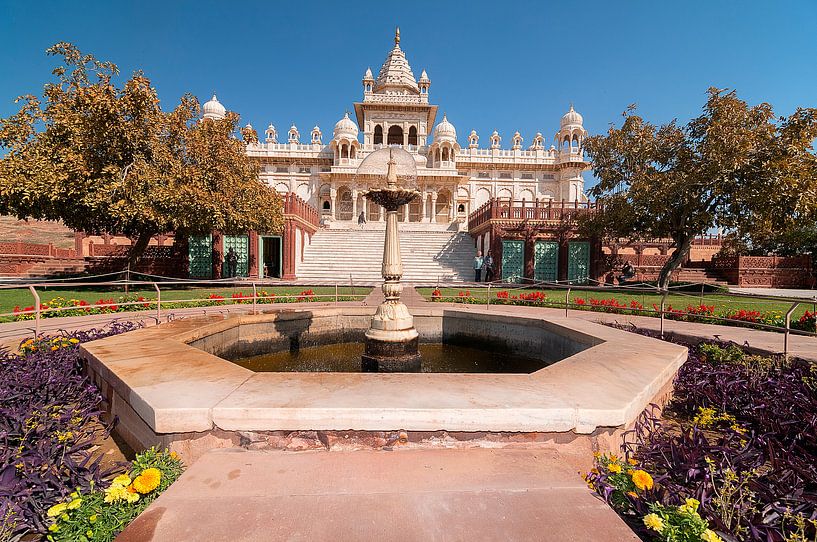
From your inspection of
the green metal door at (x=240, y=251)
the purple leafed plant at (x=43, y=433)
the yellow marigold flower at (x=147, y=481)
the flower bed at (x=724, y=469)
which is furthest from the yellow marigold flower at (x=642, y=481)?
the green metal door at (x=240, y=251)

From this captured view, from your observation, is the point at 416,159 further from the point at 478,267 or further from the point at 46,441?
the point at 46,441

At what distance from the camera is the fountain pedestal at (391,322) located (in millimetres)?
5051

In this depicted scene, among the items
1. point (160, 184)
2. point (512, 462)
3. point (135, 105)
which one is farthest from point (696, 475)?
point (135, 105)

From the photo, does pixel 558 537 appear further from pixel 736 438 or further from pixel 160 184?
pixel 160 184

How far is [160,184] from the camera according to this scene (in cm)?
1241

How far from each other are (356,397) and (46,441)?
1995mm

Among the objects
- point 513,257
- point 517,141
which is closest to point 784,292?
point 513,257

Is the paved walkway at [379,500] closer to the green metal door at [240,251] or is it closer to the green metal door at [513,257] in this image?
the green metal door at [513,257]

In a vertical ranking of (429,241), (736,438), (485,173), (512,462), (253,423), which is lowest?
(736,438)

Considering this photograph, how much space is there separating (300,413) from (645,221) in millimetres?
17797

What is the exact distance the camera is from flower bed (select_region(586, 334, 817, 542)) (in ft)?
5.19

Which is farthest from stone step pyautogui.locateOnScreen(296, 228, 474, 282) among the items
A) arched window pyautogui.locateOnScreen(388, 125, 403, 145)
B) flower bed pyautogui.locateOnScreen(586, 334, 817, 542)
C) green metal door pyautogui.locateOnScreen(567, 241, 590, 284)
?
arched window pyautogui.locateOnScreen(388, 125, 403, 145)

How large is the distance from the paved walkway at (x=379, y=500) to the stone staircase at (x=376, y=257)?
16.4 m

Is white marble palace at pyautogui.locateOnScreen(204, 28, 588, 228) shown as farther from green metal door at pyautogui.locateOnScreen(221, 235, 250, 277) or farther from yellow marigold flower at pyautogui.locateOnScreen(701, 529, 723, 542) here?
yellow marigold flower at pyautogui.locateOnScreen(701, 529, 723, 542)
